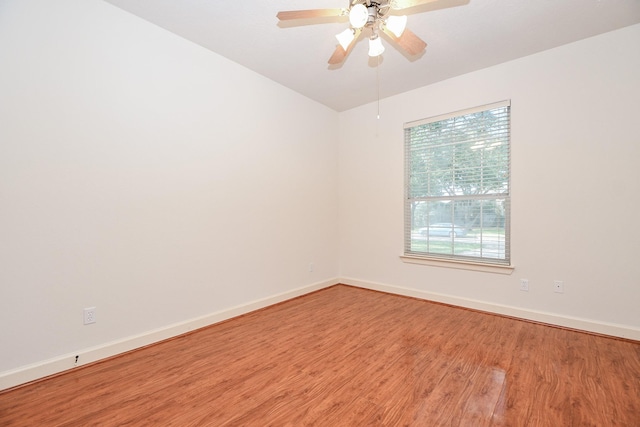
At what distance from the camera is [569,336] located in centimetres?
255

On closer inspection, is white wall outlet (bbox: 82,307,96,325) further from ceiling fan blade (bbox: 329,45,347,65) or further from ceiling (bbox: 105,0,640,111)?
ceiling fan blade (bbox: 329,45,347,65)

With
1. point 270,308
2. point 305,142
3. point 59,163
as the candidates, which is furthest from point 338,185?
point 59,163

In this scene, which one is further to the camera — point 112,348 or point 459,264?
point 459,264

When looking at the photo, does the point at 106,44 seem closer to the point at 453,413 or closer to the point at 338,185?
the point at 338,185

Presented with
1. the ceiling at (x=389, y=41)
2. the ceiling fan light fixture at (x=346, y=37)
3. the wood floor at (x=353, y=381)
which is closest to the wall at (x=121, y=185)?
the ceiling at (x=389, y=41)

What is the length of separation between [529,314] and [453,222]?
4.00 ft

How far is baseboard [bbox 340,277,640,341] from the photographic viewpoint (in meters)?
2.50

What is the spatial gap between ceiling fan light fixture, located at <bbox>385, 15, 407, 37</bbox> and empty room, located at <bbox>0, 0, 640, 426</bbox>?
2 centimetres

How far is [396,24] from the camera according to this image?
5.77ft

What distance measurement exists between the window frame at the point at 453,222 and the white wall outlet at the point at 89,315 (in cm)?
335

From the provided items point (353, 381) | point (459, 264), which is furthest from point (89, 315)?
point (459, 264)

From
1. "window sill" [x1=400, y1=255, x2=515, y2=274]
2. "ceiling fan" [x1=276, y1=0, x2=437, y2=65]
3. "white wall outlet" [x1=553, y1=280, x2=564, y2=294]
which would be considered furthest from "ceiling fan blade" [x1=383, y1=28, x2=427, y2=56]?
"white wall outlet" [x1=553, y1=280, x2=564, y2=294]

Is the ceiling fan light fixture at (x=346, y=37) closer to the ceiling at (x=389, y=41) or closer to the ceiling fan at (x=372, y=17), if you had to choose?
the ceiling fan at (x=372, y=17)

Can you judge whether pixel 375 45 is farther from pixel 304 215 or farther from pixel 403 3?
pixel 304 215
